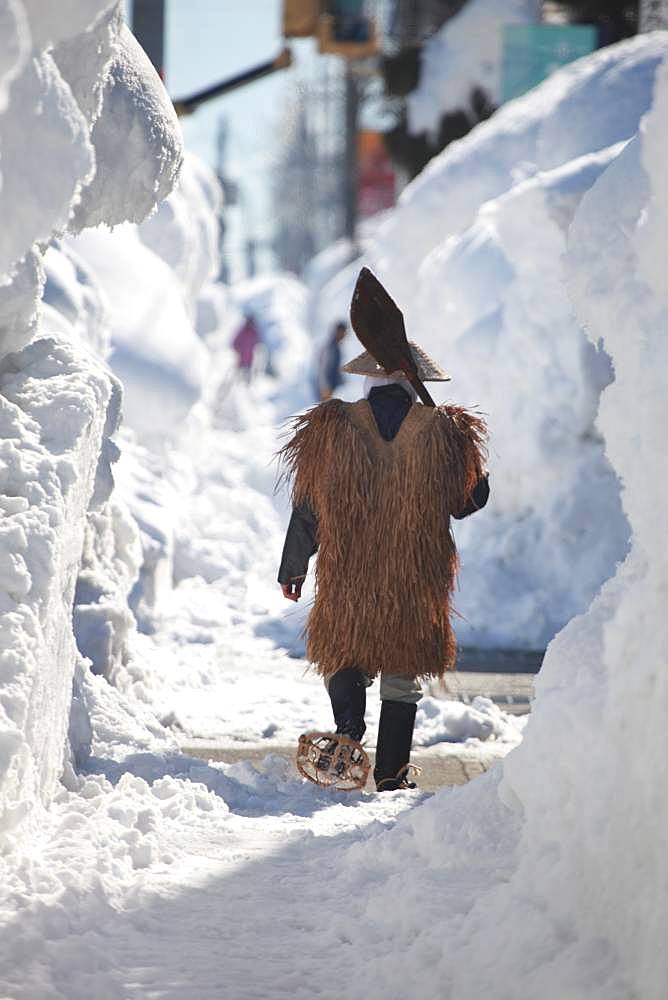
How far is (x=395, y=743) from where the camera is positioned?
488 cm

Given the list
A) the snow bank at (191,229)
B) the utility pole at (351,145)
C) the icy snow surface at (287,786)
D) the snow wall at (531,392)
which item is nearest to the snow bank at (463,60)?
the snow bank at (191,229)

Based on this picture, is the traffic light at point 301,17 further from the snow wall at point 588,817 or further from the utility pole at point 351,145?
the snow wall at point 588,817

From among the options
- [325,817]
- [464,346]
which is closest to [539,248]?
[464,346]

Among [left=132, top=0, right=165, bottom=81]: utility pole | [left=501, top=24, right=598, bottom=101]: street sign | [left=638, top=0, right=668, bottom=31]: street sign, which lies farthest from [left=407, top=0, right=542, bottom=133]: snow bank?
[left=132, top=0, right=165, bottom=81]: utility pole

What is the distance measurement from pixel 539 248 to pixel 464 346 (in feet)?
3.04

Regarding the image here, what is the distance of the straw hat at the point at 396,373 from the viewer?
15.8 ft

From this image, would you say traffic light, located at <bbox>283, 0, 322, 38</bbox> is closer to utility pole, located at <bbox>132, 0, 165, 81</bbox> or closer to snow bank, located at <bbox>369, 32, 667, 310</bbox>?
snow bank, located at <bbox>369, 32, 667, 310</bbox>

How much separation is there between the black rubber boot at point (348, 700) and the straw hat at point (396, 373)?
990 mm

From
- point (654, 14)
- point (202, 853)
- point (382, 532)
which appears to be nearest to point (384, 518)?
point (382, 532)

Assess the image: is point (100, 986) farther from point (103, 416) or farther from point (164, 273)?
point (164, 273)

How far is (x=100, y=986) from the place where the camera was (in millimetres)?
3029

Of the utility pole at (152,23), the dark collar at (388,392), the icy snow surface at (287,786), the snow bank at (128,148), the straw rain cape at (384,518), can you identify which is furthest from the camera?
the utility pole at (152,23)

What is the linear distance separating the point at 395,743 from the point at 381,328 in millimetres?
1385

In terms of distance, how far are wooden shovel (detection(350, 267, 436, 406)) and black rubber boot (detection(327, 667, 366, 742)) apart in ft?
3.10
